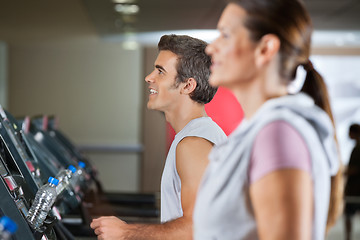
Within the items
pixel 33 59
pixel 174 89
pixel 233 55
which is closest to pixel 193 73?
Answer: pixel 174 89

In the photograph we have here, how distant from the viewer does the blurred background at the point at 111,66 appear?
222 inches

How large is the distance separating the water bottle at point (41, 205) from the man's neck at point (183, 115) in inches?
16.5

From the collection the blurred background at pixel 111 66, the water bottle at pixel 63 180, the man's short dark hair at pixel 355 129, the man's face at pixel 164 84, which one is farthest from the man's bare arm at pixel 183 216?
the man's short dark hair at pixel 355 129

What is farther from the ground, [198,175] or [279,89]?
[279,89]

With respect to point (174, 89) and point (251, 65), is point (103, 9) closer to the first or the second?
point (174, 89)

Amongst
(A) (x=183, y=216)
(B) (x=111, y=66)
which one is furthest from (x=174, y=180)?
(B) (x=111, y=66)

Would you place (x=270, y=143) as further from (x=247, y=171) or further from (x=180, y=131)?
(x=180, y=131)

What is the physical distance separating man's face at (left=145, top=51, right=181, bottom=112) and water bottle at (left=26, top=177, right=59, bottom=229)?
418mm

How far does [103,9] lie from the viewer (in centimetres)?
568

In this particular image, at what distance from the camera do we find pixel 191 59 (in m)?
1.54

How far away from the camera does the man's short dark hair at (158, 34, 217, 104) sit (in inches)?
59.9

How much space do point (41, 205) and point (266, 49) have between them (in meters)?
0.92

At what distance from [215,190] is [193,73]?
71 centimetres

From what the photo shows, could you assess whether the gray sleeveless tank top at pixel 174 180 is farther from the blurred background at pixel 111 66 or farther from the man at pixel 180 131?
the blurred background at pixel 111 66
